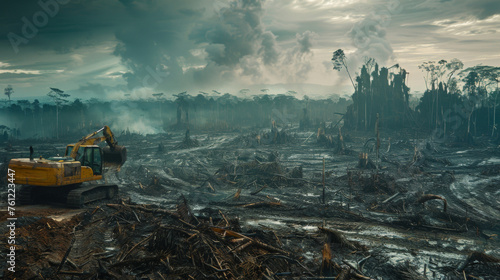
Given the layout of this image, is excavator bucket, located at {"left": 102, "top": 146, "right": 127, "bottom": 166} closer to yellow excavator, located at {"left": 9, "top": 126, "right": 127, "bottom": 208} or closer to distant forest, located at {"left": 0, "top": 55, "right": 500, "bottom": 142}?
yellow excavator, located at {"left": 9, "top": 126, "right": 127, "bottom": 208}

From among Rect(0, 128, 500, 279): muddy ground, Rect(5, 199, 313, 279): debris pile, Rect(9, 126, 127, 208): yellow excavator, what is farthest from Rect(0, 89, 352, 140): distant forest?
Rect(5, 199, 313, 279): debris pile

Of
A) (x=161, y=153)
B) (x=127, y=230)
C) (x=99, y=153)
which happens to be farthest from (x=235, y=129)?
(x=127, y=230)

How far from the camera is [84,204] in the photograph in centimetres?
1231

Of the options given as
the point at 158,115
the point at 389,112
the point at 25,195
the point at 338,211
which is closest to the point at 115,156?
the point at 25,195

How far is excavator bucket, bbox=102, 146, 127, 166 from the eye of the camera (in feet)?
45.5

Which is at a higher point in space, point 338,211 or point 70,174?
point 70,174

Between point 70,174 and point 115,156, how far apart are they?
259 cm

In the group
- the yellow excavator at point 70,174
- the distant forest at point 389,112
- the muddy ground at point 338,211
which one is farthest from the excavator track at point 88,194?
the distant forest at point 389,112

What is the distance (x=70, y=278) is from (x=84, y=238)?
274 cm

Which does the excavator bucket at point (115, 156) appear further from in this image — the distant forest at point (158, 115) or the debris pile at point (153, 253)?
the distant forest at point (158, 115)

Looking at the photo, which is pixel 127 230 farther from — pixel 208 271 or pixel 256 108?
pixel 256 108

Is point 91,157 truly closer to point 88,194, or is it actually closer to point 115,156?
point 115,156

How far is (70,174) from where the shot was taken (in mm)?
11461

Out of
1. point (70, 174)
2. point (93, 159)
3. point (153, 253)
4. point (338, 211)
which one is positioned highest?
point (93, 159)
